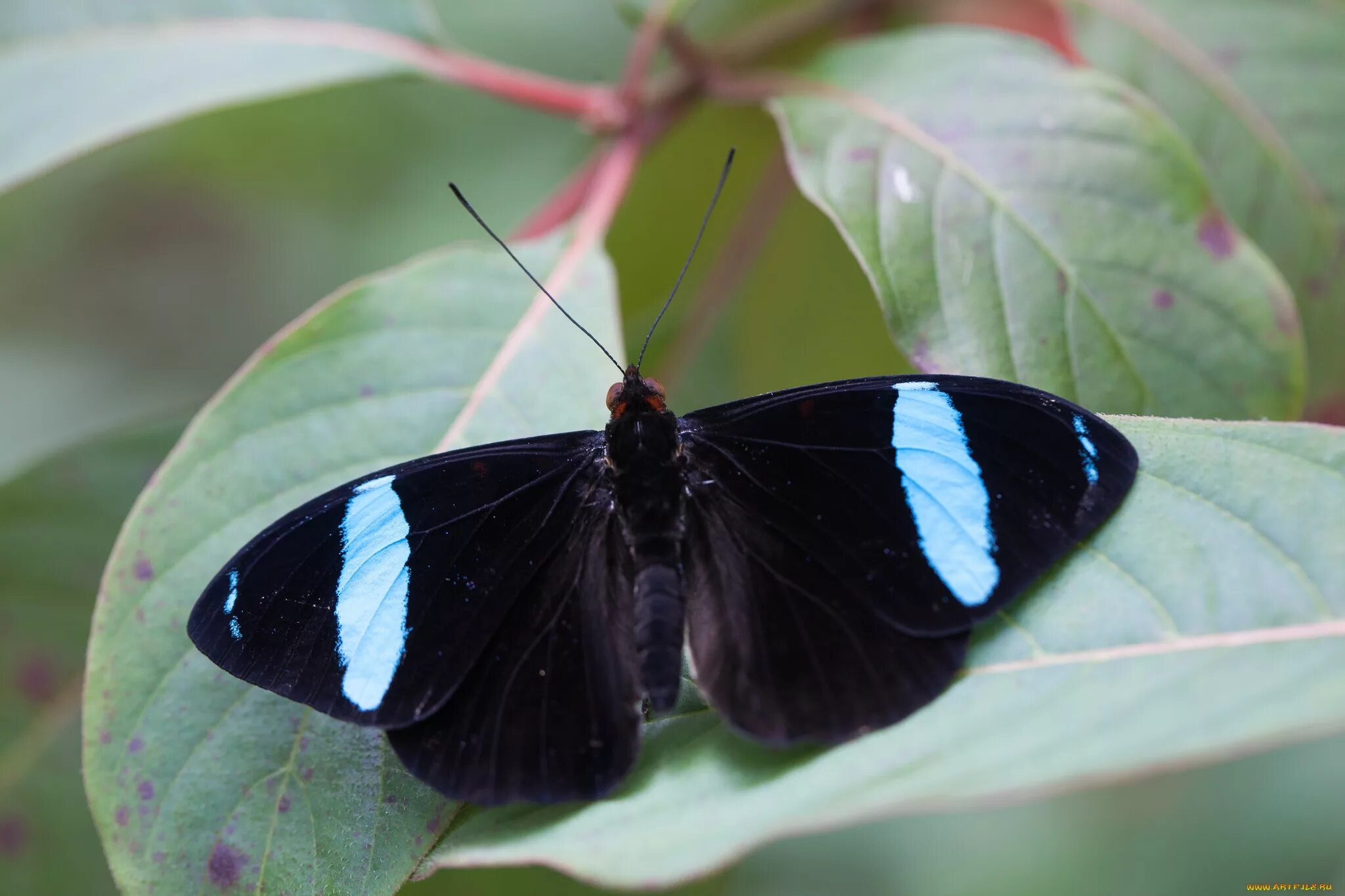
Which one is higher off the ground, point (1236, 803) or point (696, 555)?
point (696, 555)

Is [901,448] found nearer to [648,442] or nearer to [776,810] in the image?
[648,442]

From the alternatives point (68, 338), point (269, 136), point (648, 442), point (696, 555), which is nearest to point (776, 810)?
point (696, 555)

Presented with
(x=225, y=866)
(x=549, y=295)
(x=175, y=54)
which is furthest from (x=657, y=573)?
(x=175, y=54)

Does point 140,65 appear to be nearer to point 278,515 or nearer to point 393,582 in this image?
point 278,515

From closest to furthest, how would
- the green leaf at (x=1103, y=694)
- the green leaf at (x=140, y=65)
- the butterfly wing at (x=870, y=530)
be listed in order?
the green leaf at (x=1103, y=694), the butterfly wing at (x=870, y=530), the green leaf at (x=140, y=65)

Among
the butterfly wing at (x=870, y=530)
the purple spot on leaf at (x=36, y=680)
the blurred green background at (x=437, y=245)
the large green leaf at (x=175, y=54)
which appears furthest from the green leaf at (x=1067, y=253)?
the purple spot on leaf at (x=36, y=680)

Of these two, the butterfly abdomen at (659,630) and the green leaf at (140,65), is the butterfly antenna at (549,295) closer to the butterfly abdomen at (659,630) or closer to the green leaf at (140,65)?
the butterfly abdomen at (659,630)
